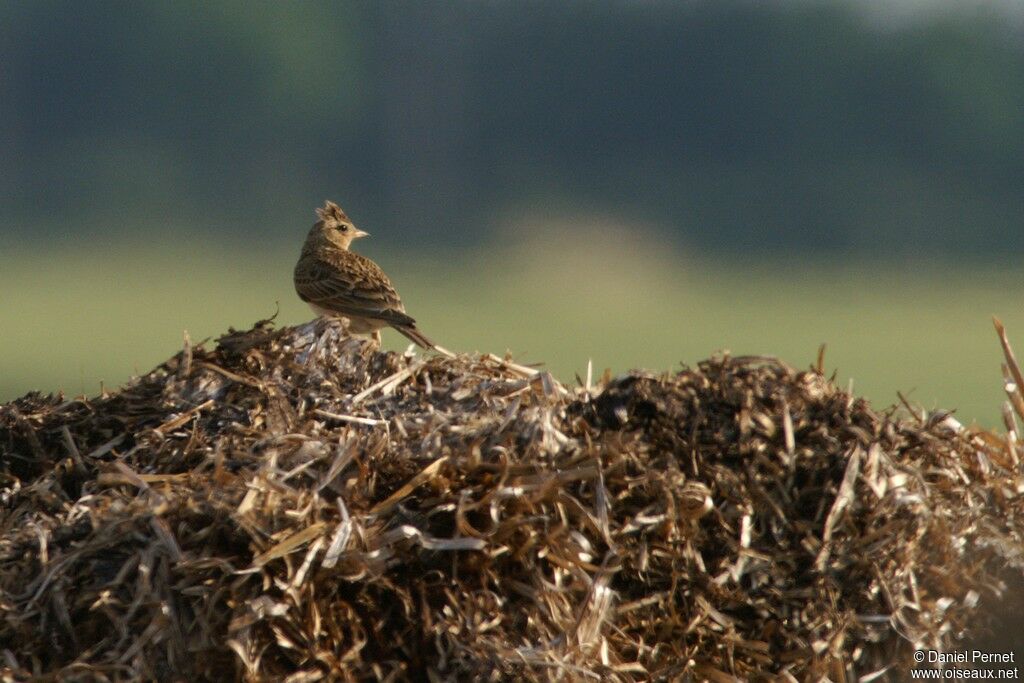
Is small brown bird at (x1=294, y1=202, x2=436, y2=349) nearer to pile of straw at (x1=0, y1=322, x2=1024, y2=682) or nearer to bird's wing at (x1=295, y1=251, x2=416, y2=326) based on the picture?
bird's wing at (x1=295, y1=251, x2=416, y2=326)

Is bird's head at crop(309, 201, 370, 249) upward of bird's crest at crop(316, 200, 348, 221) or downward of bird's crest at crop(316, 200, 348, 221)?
downward

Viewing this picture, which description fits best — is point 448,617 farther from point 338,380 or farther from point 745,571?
point 338,380

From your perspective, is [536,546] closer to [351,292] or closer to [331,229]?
[351,292]

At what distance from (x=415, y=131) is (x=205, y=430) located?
10453 cm

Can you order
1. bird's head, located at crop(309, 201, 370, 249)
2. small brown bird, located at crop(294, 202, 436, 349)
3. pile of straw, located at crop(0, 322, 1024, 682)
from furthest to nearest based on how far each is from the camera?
1. bird's head, located at crop(309, 201, 370, 249)
2. small brown bird, located at crop(294, 202, 436, 349)
3. pile of straw, located at crop(0, 322, 1024, 682)

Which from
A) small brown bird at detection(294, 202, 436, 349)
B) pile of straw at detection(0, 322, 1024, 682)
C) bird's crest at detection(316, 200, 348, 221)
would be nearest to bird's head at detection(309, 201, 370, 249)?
bird's crest at detection(316, 200, 348, 221)

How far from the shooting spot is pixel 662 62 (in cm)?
12375

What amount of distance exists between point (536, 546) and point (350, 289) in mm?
6049

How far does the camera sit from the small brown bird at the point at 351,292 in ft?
38.0

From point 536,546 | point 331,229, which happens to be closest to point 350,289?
point 331,229

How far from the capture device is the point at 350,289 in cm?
1176

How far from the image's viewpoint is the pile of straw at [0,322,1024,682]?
5.73 metres

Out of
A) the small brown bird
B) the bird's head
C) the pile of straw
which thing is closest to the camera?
the pile of straw

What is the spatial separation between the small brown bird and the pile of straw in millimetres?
4584
